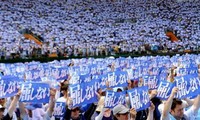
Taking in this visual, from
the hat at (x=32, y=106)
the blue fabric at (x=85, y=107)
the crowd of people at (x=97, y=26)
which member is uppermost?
the crowd of people at (x=97, y=26)

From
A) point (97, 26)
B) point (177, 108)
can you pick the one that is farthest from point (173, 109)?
point (97, 26)

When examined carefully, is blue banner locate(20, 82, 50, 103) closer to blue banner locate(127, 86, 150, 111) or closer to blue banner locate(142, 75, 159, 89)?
blue banner locate(127, 86, 150, 111)

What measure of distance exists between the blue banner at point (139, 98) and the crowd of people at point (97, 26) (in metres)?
28.2

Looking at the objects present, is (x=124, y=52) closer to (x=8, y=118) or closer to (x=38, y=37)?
(x=38, y=37)

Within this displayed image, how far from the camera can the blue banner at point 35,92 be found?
8.23 metres

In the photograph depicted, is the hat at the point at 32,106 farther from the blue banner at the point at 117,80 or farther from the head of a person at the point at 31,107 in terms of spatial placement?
the blue banner at the point at 117,80

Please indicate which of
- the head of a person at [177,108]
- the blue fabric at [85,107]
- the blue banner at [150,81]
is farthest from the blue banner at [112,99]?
the blue banner at [150,81]

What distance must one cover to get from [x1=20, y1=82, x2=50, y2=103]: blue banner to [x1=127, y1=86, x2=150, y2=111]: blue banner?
1.54 metres

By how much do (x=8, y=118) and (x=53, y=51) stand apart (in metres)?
30.7

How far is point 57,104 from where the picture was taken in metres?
8.55

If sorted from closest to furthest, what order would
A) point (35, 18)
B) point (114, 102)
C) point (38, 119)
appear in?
point (114, 102) → point (38, 119) → point (35, 18)

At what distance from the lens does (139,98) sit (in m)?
7.66

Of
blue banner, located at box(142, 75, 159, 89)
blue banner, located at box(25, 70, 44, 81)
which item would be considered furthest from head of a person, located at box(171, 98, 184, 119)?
blue banner, located at box(25, 70, 44, 81)

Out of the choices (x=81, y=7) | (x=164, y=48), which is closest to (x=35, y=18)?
(x=81, y=7)
